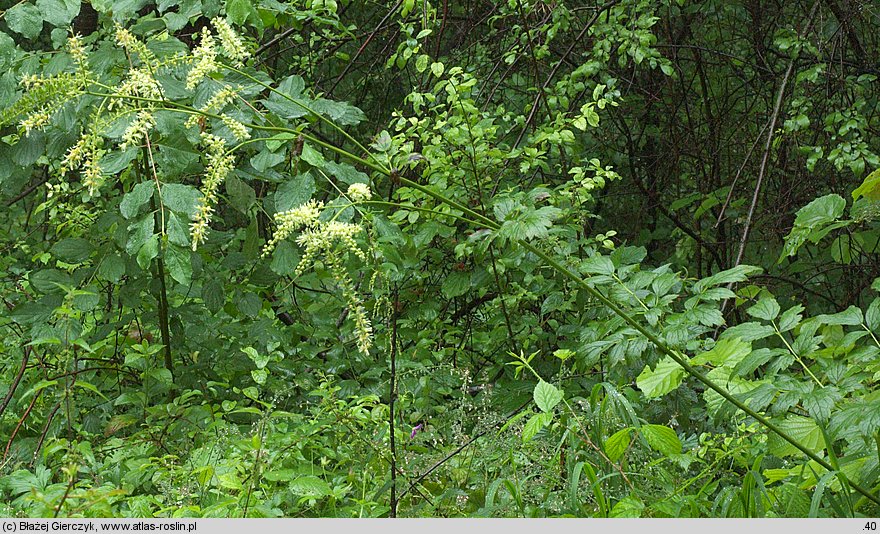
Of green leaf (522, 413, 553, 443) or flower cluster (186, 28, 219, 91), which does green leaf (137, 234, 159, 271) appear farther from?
green leaf (522, 413, 553, 443)

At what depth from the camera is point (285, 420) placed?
2826 millimetres

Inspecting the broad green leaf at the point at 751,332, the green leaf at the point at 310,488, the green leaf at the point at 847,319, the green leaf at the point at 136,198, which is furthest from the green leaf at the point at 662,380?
the green leaf at the point at 136,198

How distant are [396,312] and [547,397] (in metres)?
0.76

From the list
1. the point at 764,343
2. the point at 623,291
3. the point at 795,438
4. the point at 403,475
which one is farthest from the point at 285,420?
the point at 764,343

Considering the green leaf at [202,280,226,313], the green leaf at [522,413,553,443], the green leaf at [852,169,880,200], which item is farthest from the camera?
the green leaf at [202,280,226,313]

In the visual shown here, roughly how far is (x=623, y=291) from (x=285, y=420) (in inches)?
44.6

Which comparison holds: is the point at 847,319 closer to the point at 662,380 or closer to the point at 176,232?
the point at 662,380

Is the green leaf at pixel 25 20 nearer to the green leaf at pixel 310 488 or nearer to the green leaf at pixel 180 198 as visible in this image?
the green leaf at pixel 180 198

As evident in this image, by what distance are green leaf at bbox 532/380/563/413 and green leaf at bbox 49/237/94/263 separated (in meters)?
1.46

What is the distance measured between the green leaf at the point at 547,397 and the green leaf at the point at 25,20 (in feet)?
5.05

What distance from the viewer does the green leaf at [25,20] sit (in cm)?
238

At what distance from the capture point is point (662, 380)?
2.03 meters

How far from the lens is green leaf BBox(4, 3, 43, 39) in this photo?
2385mm

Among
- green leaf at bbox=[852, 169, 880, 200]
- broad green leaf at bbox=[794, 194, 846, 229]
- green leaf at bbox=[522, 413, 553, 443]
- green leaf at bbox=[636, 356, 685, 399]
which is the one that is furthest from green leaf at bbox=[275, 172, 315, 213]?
green leaf at bbox=[852, 169, 880, 200]
